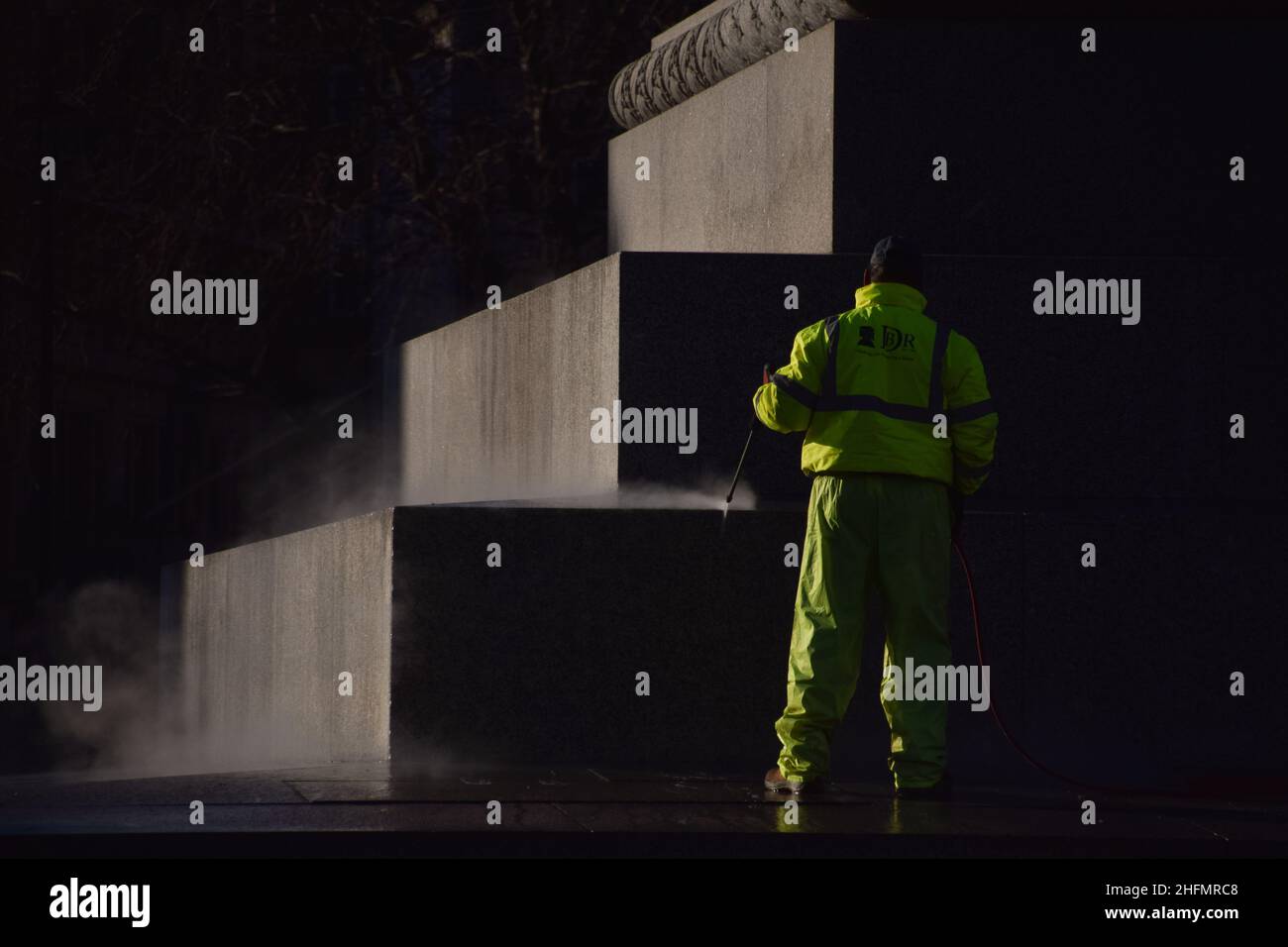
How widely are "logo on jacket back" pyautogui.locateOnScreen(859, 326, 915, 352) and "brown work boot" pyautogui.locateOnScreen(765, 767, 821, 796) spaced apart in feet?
5.41

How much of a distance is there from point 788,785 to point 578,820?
128cm

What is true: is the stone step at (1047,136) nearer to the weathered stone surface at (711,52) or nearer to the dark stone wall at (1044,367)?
the weathered stone surface at (711,52)

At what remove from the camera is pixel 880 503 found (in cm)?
864

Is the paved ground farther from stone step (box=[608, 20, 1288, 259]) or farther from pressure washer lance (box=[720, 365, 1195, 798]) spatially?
stone step (box=[608, 20, 1288, 259])

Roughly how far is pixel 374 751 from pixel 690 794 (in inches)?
77.6

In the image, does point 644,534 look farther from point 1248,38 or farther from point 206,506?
point 206,506

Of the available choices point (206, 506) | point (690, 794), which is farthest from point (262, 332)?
point (690, 794)

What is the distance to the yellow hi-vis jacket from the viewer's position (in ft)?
28.2

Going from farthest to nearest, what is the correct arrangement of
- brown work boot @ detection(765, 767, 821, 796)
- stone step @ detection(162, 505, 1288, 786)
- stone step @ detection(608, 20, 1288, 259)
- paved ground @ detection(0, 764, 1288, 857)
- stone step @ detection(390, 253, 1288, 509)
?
stone step @ detection(608, 20, 1288, 259) → stone step @ detection(390, 253, 1288, 509) → stone step @ detection(162, 505, 1288, 786) → brown work boot @ detection(765, 767, 821, 796) → paved ground @ detection(0, 764, 1288, 857)

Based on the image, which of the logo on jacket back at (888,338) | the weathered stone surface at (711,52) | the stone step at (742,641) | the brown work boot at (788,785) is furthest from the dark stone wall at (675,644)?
the weathered stone surface at (711,52)

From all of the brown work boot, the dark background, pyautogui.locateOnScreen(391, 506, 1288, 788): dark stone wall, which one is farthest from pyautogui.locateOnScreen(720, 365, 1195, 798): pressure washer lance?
the dark background

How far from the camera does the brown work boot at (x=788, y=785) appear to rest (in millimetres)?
8570

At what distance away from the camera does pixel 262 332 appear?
25.2 m

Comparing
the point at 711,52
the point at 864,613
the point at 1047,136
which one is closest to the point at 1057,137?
the point at 1047,136
